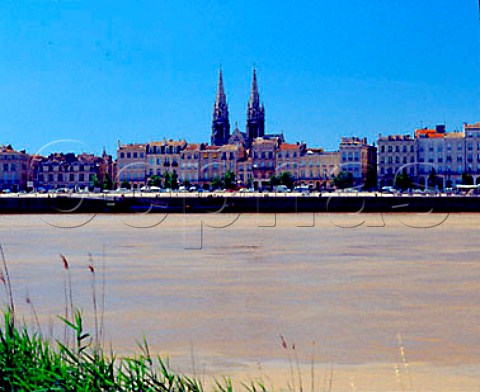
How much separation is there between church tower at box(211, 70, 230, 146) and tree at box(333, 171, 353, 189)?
91.0ft

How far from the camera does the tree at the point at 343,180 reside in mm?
112062

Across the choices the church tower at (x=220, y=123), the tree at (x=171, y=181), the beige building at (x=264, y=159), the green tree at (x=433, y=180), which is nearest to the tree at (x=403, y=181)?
the green tree at (x=433, y=180)

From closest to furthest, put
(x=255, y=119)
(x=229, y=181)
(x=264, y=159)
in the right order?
(x=229, y=181)
(x=264, y=159)
(x=255, y=119)

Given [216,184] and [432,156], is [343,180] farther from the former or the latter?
[216,184]

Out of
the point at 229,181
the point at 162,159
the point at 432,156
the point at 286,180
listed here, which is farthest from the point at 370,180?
the point at 162,159

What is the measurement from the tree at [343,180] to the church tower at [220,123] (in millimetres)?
27732

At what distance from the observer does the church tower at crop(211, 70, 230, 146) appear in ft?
454

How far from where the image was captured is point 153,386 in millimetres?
5219

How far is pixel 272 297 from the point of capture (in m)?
13.2

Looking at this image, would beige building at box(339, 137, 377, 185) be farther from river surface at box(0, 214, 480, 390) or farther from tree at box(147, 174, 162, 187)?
river surface at box(0, 214, 480, 390)

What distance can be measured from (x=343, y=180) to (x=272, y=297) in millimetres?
100119

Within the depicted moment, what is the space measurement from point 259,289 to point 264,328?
3.62 metres

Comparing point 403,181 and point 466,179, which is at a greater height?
point 466,179

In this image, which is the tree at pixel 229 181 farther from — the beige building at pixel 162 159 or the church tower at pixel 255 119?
the church tower at pixel 255 119
